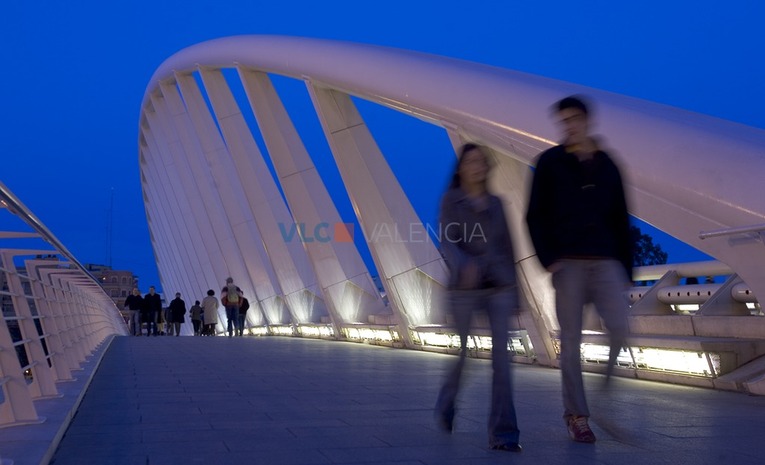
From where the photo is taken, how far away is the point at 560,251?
428 centimetres

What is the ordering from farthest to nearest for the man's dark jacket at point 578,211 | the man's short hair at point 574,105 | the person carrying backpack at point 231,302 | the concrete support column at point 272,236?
the person carrying backpack at point 231,302
the concrete support column at point 272,236
the man's short hair at point 574,105
the man's dark jacket at point 578,211

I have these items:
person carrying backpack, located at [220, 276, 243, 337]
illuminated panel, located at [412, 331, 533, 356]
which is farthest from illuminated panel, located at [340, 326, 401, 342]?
person carrying backpack, located at [220, 276, 243, 337]

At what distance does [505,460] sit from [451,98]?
520 cm

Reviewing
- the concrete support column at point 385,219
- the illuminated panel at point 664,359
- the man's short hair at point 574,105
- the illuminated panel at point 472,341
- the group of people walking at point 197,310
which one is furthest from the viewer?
the group of people walking at point 197,310

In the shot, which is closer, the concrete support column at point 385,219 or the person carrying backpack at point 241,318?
the concrete support column at point 385,219

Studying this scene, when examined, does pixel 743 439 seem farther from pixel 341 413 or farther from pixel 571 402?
pixel 341 413

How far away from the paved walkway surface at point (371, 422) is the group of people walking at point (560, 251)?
21 centimetres

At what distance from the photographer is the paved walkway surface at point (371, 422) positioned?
4121mm

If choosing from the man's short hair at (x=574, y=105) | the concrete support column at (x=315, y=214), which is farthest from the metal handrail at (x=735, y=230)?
the concrete support column at (x=315, y=214)

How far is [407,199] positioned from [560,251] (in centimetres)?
1002

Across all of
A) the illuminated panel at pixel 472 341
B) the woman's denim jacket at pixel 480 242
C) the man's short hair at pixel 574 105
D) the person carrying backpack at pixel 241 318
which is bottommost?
the illuminated panel at pixel 472 341

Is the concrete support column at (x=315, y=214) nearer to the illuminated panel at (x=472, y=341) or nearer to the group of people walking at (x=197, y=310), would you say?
the illuminated panel at (x=472, y=341)

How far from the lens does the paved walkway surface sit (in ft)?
13.5

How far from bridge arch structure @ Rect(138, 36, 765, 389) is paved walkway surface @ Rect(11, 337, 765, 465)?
31.4 inches
